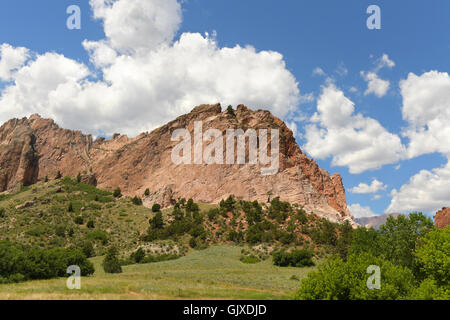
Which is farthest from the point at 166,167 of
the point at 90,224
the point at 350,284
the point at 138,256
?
the point at 350,284

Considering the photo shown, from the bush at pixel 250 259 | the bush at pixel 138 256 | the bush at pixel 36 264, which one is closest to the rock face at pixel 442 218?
the bush at pixel 250 259

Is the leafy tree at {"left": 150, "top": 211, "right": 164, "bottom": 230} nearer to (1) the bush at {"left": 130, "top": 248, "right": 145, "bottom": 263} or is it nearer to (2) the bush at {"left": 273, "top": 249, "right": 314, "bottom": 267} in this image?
(1) the bush at {"left": 130, "top": 248, "right": 145, "bottom": 263}

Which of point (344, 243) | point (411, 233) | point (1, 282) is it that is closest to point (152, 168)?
point (344, 243)

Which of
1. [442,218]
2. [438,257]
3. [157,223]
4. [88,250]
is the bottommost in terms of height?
[88,250]

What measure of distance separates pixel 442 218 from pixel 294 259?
63466 millimetres

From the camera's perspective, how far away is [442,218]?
87.1 m

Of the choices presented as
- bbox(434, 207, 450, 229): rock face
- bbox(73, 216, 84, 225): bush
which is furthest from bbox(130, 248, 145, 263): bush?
bbox(434, 207, 450, 229): rock face

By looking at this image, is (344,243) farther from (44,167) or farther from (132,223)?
(44,167)

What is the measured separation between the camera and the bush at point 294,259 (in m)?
48.0

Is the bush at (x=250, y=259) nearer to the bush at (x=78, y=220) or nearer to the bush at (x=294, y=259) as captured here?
the bush at (x=294, y=259)

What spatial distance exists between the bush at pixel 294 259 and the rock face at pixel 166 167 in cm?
2427

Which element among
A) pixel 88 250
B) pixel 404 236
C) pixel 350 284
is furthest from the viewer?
pixel 88 250

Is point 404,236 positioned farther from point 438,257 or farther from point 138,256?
point 138,256

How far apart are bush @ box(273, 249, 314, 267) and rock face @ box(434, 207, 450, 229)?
57674 mm
